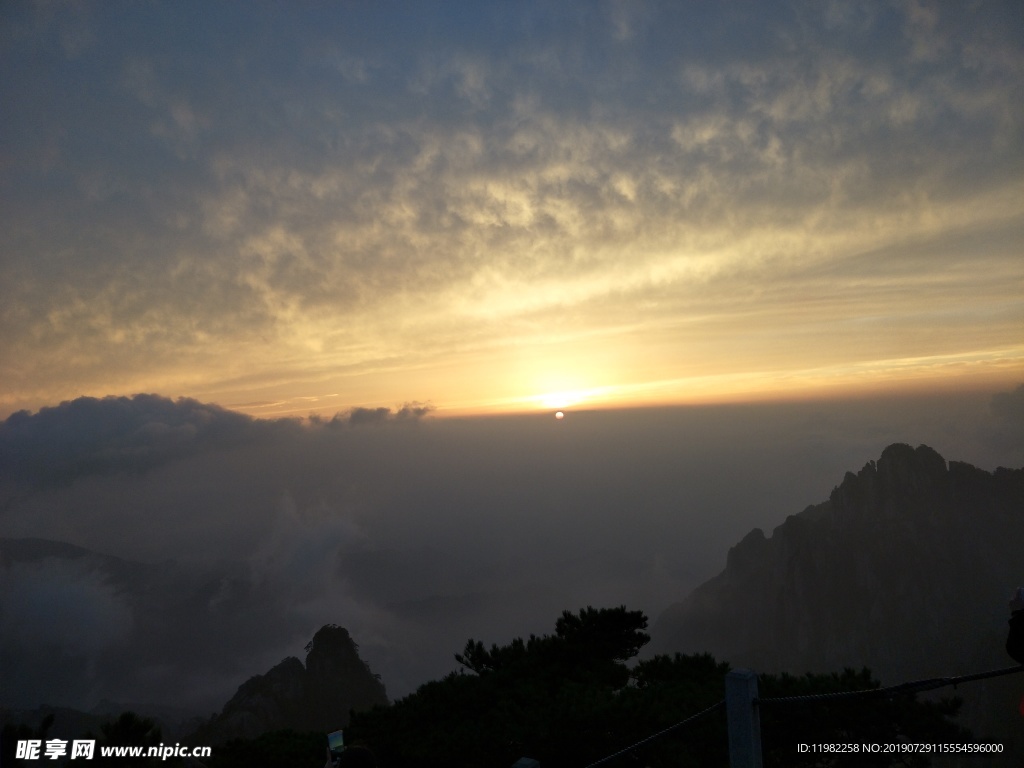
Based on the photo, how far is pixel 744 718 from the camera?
Result: 6320 millimetres

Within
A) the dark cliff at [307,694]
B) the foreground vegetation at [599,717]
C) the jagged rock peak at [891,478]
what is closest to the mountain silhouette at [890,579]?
the jagged rock peak at [891,478]

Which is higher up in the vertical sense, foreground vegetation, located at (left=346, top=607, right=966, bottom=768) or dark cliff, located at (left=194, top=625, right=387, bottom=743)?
foreground vegetation, located at (left=346, top=607, right=966, bottom=768)

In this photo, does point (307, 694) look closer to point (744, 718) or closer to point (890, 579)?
point (744, 718)

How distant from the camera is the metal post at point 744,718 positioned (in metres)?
6.30

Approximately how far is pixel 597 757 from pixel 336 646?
323ft

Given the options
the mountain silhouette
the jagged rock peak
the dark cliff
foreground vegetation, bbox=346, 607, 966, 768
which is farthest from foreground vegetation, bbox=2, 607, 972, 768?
the jagged rock peak

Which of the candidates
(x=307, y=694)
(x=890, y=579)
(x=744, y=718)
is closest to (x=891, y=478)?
(x=890, y=579)

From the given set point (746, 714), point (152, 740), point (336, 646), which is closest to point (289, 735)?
point (152, 740)

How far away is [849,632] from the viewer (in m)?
141

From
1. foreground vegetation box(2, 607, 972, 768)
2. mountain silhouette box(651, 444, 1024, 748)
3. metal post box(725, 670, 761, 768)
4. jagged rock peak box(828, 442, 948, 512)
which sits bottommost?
mountain silhouette box(651, 444, 1024, 748)

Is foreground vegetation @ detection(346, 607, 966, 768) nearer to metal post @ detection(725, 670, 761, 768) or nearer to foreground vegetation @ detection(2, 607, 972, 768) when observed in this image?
foreground vegetation @ detection(2, 607, 972, 768)

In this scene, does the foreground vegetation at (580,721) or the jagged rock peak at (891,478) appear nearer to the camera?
the foreground vegetation at (580,721)

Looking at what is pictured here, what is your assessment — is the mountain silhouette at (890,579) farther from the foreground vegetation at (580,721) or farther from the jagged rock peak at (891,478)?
the foreground vegetation at (580,721)

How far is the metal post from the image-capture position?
6.30m
